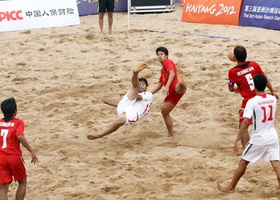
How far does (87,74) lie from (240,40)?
13.0ft

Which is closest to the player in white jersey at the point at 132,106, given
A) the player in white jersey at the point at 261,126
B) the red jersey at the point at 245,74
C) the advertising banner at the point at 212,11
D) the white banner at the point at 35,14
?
the red jersey at the point at 245,74

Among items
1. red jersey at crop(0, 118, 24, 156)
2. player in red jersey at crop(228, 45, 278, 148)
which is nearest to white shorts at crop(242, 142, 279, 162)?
player in red jersey at crop(228, 45, 278, 148)

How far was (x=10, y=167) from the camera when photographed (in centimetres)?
688

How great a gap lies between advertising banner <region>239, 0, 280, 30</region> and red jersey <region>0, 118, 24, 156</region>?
34.4ft

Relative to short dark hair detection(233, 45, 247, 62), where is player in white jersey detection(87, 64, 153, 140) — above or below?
below

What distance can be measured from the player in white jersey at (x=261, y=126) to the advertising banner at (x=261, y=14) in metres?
9.46

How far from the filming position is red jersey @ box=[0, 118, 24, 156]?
681cm

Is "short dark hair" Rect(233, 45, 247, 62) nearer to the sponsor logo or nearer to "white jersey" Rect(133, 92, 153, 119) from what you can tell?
"white jersey" Rect(133, 92, 153, 119)

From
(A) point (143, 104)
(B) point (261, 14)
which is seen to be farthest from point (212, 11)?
(A) point (143, 104)

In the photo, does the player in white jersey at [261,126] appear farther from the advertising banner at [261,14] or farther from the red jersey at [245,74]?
the advertising banner at [261,14]

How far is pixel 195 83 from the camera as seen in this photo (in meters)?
11.9

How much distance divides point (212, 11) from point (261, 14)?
1440mm

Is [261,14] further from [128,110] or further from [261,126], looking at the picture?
[261,126]

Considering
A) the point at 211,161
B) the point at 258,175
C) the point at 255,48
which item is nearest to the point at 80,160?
the point at 211,161
